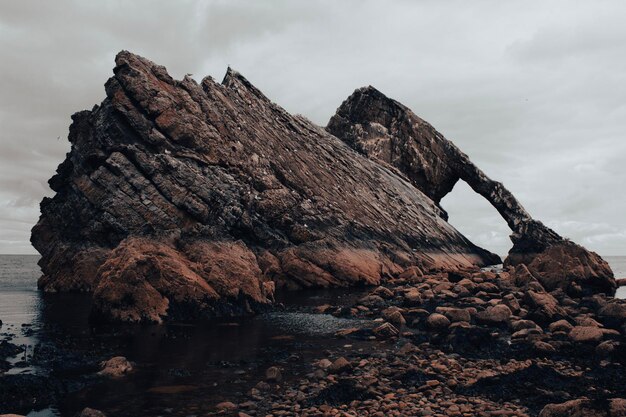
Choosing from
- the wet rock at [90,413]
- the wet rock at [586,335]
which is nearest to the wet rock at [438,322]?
the wet rock at [586,335]

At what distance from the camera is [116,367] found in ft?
→ 58.1

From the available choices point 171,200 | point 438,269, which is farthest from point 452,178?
point 171,200

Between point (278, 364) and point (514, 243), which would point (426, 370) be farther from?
point (514, 243)

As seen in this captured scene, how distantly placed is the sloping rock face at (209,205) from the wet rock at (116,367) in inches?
493

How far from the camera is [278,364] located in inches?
750

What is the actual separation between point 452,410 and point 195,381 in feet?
29.2

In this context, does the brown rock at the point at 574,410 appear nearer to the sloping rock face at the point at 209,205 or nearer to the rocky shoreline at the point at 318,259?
the rocky shoreline at the point at 318,259

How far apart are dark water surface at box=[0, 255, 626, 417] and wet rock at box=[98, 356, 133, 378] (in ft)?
1.31

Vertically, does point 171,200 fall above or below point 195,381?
above

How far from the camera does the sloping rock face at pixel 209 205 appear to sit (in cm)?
3475

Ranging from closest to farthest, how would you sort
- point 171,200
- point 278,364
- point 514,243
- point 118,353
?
point 278,364
point 118,353
point 171,200
point 514,243

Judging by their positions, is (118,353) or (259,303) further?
(259,303)

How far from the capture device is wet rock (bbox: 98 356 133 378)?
17.3 meters

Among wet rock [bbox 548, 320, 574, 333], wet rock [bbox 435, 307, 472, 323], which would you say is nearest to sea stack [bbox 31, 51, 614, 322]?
wet rock [bbox 435, 307, 472, 323]
